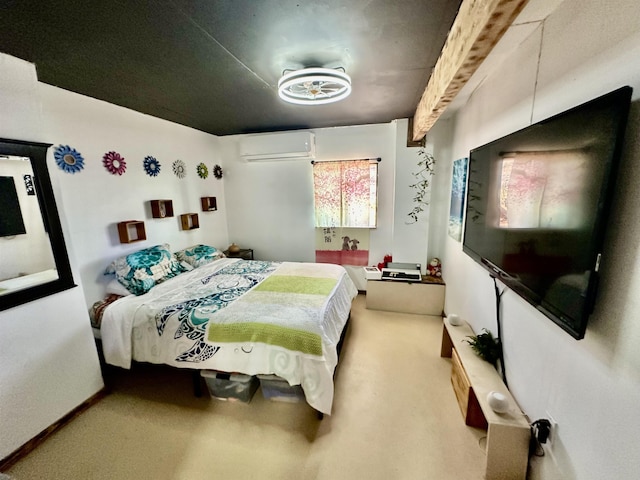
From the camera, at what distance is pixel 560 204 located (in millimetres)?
1045

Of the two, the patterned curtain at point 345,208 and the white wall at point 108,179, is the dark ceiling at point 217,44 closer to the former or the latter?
the white wall at point 108,179

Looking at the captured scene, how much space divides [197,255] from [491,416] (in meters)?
3.19

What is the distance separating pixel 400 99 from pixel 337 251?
7.03 feet

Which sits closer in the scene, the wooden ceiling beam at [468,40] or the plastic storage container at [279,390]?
the wooden ceiling beam at [468,40]

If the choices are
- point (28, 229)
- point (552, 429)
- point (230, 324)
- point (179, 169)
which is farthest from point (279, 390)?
point (179, 169)

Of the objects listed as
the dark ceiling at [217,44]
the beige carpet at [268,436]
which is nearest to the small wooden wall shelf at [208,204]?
the dark ceiling at [217,44]

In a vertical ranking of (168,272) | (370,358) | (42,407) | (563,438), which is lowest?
(370,358)

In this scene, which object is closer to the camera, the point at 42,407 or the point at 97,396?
the point at 42,407

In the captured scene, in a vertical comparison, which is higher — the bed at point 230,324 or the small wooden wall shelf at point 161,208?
the small wooden wall shelf at point 161,208

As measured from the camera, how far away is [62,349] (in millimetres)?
1788

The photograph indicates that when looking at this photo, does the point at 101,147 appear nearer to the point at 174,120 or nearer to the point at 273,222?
the point at 174,120

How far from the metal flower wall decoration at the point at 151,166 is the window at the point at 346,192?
1978mm

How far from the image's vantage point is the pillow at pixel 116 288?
90.5 inches

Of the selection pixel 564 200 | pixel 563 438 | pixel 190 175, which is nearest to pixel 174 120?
pixel 190 175
